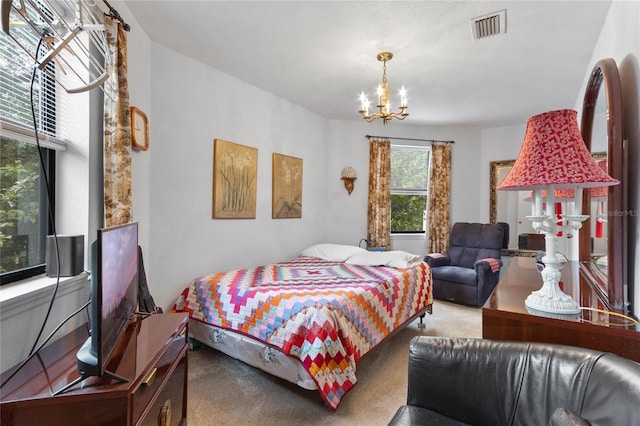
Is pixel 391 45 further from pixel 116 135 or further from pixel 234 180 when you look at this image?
pixel 116 135

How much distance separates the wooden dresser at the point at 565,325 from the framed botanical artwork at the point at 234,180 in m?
2.47

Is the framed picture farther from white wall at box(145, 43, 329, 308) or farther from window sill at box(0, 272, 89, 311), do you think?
window sill at box(0, 272, 89, 311)

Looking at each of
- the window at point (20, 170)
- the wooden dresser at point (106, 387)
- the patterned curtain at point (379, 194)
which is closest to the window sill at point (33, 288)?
the window at point (20, 170)

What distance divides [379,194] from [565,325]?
11.8 feet

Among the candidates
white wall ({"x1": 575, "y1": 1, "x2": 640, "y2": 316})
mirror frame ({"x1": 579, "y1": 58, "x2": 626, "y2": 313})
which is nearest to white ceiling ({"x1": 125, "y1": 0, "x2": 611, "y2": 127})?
white wall ({"x1": 575, "y1": 1, "x2": 640, "y2": 316})

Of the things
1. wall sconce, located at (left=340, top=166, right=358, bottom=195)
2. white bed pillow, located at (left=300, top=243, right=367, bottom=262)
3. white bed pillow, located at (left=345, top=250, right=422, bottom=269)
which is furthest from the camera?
wall sconce, located at (left=340, top=166, right=358, bottom=195)

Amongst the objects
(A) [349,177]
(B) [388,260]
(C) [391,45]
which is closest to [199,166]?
(C) [391,45]

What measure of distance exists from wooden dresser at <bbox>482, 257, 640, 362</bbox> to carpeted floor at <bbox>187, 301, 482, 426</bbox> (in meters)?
0.98

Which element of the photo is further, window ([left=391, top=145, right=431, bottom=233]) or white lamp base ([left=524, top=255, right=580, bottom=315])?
Result: window ([left=391, top=145, right=431, bottom=233])

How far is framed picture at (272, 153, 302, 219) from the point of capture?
12.2ft

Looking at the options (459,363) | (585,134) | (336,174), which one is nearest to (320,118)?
(336,174)

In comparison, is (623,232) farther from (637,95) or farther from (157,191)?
(157,191)

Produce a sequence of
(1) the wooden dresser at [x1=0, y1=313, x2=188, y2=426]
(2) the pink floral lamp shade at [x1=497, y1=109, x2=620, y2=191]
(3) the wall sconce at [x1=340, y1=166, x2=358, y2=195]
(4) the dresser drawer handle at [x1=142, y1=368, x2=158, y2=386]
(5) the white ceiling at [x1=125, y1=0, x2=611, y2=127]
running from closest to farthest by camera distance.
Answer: (1) the wooden dresser at [x1=0, y1=313, x2=188, y2=426]
(4) the dresser drawer handle at [x1=142, y1=368, x2=158, y2=386]
(2) the pink floral lamp shade at [x1=497, y1=109, x2=620, y2=191]
(5) the white ceiling at [x1=125, y1=0, x2=611, y2=127]
(3) the wall sconce at [x1=340, y1=166, x2=358, y2=195]

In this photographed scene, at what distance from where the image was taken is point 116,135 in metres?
1.80
